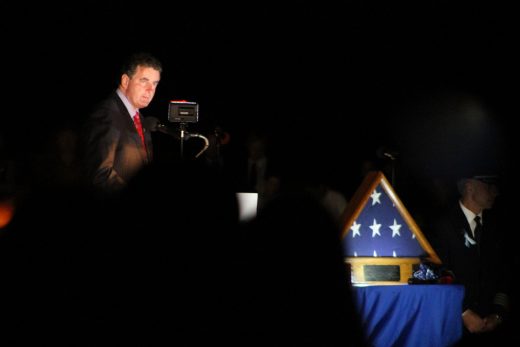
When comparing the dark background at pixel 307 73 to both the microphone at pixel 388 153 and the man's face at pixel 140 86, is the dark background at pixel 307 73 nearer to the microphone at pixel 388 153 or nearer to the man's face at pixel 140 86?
the microphone at pixel 388 153

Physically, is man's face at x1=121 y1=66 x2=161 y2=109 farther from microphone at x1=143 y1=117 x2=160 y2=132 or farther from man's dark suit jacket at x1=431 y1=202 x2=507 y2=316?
man's dark suit jacket at x1=431 y1=202 x2=507 y2=316

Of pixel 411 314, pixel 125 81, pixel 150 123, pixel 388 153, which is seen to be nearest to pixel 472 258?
pixel 388 153

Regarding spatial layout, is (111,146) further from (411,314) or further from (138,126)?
(411,314)

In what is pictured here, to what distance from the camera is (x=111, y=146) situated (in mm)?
2258

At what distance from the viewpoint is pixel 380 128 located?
8273mm

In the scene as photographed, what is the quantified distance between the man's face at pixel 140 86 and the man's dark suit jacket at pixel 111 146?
0.06 meters

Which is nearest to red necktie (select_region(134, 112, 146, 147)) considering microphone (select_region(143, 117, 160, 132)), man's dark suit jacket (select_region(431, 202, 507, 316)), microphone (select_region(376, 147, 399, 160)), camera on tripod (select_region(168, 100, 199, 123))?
microphone (select_region(143, 117, 160, 132))

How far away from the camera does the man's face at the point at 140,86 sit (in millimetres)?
2500

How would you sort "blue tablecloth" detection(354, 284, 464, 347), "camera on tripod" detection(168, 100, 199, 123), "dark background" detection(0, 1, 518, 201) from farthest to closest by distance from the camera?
1. "dark background" detection(0, 1, 518, 201)
2. "camera on tripod" detection(168, 100, 199, 123)
3. "blue tablecloth" detection(354, 284, 464, 347)

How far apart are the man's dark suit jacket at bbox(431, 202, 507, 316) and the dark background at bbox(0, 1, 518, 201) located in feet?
8.11

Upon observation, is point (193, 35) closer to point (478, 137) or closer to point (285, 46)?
point (285, 46)

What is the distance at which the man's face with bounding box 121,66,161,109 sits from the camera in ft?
8.20

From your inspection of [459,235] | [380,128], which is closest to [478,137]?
[380,128]

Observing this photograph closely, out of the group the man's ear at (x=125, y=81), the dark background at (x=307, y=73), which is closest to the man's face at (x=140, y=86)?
the man's ear at (x=125, y=81)
